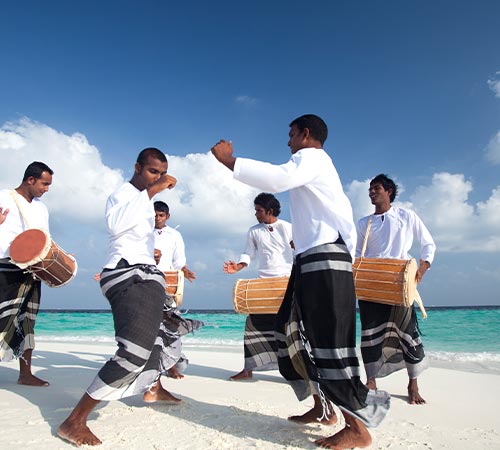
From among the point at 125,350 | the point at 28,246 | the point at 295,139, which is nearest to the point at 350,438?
the point at 125,350

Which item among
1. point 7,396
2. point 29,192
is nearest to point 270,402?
point 7,396

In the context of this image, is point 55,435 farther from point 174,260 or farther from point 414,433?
point 174,260

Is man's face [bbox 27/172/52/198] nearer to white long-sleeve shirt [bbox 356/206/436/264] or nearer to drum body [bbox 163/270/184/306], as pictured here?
drum body [bbox 163/270/184/306]

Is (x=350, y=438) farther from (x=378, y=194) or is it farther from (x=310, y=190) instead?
(x=378, y=194)

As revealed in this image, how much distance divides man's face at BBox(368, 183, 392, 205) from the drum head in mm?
3221

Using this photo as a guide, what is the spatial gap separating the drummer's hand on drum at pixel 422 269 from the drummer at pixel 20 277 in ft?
12.0

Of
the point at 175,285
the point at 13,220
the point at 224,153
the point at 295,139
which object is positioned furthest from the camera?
the point at 175,285

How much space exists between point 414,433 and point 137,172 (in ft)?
8.55

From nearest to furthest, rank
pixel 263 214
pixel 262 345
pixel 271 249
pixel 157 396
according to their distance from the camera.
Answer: pixel 157 396 < pixel 262 345 < pixel 271 249 < pixel 263 214

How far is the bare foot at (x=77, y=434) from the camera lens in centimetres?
252

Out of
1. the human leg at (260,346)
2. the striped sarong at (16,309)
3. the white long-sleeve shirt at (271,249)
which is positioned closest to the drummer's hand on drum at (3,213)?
the striped sarong at (16,309)

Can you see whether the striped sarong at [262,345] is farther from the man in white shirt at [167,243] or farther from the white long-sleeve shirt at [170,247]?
the white long-sleeve shirt at [170,247]

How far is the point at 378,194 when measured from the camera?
4402 millimetres

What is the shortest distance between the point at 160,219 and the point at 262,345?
6.47ft
